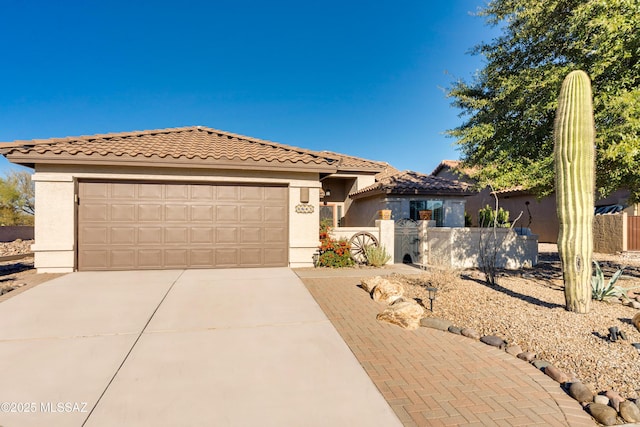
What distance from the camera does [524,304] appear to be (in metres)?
5.84

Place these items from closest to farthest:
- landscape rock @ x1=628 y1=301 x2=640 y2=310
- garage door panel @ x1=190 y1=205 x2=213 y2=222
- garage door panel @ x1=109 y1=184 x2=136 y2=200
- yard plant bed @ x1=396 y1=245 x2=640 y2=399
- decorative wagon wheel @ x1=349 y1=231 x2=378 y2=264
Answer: yard plant bed @ x1=396 y1=245 x2=640 y2=399
landscape rock @ x1=628 y1=301 x2=640 y2=310
garage door panel @ x1=109 y1=184 x2=136 y2=200
garage door panel @ x1=190 y1=205 x2=213 y2=222
decorative wagon wheel @ x1=349 y1=231 x2=378 y2=264

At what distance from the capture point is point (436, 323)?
16.1 ft

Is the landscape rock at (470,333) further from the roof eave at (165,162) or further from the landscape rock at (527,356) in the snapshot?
the roof eave at (165,162)

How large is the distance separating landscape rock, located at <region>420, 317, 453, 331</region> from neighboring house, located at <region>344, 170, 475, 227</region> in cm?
914

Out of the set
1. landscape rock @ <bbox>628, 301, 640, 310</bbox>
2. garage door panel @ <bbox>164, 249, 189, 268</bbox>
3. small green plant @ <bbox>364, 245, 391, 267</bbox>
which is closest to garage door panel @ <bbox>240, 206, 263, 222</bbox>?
garage door panel @ <bbox>164, 249, 189, 268</bbox>

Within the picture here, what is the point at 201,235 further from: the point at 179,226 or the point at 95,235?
the point at 95,235

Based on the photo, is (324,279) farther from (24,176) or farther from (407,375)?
(24,176)

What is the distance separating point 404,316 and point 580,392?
223cm

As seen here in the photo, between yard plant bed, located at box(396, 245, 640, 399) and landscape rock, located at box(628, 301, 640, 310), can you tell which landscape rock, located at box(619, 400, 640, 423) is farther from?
landscape rock, located at box(628, 301, 640, 310)

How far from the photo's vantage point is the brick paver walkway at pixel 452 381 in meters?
2.81

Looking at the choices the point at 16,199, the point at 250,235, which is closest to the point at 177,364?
the point at 250,235

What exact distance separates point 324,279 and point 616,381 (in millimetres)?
5687

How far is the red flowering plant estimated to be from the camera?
9742 millimetres

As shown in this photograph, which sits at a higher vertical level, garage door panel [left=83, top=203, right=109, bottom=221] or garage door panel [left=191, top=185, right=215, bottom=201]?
garage door panel [left=191, top=185, right=215, bottom=201]
